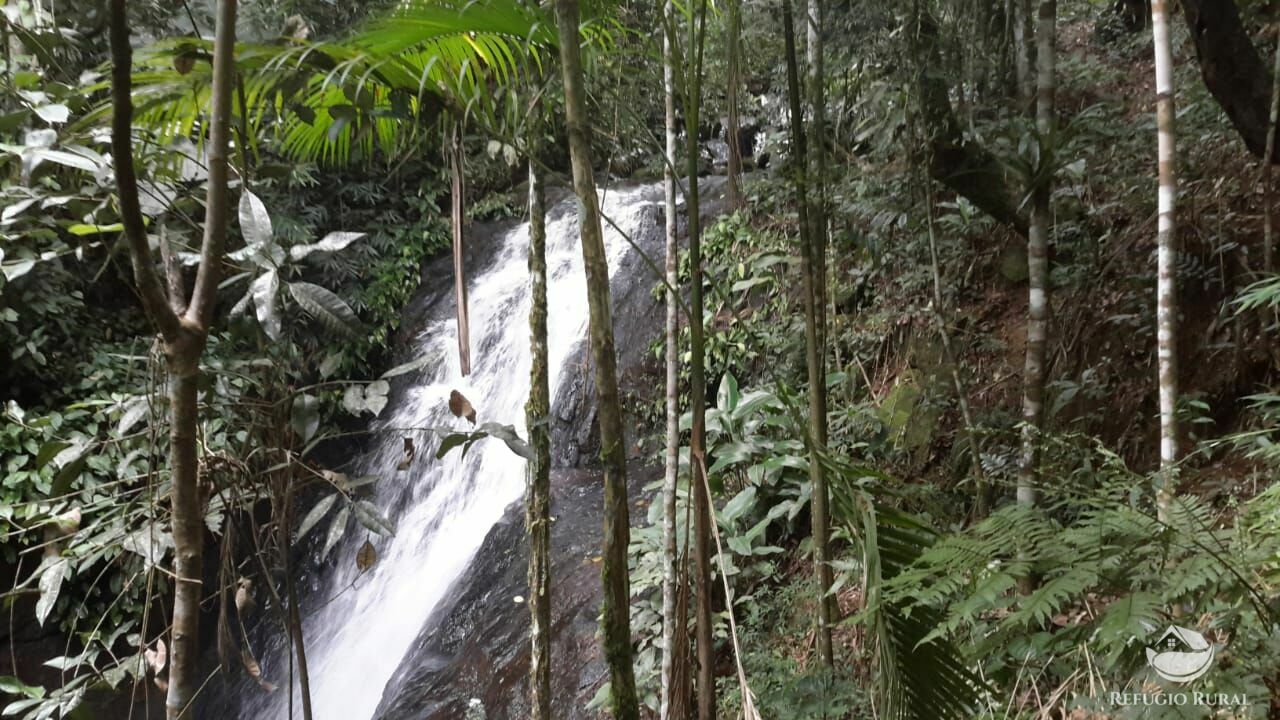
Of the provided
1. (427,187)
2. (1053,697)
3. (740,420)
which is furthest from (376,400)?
(427,187)

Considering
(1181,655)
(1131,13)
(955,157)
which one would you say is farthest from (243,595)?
(1131,13)

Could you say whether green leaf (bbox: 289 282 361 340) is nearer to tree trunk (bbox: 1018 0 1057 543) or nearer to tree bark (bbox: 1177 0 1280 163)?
tree trunk (bbox: 1018 0 1057 543)

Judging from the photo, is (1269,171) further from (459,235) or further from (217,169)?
(217,169)

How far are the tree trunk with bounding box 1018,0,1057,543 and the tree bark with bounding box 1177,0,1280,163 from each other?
1158mm

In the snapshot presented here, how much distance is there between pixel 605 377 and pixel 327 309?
2.13ft

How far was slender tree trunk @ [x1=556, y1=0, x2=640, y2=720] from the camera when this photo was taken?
1.67 metres

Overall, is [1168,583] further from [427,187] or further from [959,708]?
[427,187]

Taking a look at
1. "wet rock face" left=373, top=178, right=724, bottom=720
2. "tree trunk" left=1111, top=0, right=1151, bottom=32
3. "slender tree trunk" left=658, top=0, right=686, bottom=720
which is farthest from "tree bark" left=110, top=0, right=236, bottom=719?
"tree trunk" left=1111, top=0, right=1151, bottom=32

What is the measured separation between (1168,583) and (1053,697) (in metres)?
0.72

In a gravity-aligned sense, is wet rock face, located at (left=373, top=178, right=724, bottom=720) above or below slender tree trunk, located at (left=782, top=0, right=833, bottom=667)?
below

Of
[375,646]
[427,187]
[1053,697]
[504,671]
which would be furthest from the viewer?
[427,187]

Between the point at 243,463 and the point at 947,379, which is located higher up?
the point at 243,463

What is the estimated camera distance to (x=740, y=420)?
408 centimetres

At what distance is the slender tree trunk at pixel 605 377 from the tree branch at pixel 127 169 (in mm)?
836
